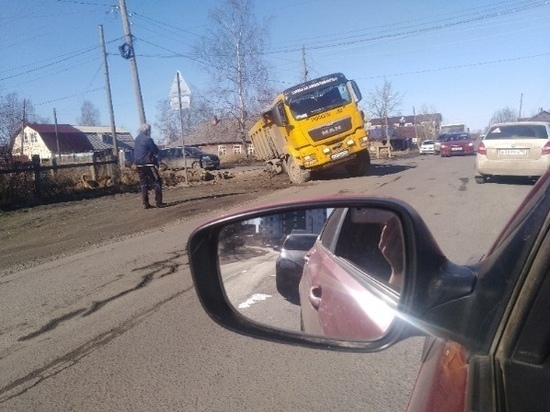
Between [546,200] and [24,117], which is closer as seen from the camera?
[546,200]

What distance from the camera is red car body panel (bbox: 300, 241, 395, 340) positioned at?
4.76ft

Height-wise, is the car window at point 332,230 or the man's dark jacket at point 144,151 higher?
the man's dark jacket at point 144,151

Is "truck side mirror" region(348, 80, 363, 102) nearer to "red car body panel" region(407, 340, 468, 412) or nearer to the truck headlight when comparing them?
the truck headlight

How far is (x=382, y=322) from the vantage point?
1390 mm

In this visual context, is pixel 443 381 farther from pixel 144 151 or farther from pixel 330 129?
pixel 330 129

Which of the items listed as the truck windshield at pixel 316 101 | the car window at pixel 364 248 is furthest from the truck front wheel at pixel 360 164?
the car window at pixel 364 248

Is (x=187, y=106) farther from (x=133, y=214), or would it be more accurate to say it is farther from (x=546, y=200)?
(x=546, y=200)

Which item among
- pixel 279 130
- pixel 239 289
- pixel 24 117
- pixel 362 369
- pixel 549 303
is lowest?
pixel 362 369

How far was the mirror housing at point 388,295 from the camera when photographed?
107 centimetres

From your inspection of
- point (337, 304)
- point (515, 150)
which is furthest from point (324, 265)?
point (515, 150)

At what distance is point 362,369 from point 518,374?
7.28ft

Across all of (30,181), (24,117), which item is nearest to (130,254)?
(30,181)

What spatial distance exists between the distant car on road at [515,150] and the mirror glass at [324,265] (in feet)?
30.6

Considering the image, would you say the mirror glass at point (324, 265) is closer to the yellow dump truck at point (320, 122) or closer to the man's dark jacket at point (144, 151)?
the man's dark jacket at point (144, 151)
